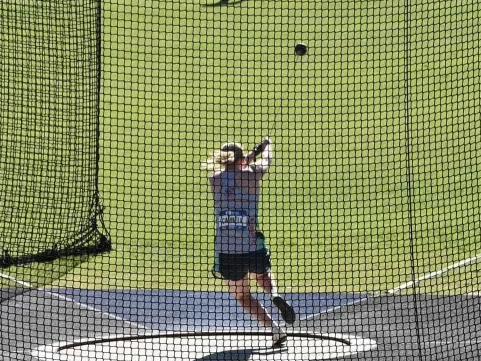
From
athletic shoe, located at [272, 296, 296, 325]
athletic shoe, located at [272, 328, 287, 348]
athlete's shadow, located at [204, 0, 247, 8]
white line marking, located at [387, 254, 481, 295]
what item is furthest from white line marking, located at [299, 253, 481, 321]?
athlete's shadow, located at [204, 0, 247, 8]

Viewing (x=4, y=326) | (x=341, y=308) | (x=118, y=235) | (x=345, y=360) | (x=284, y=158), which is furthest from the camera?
(x=284, y=158)

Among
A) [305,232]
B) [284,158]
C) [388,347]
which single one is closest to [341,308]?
[388,347]

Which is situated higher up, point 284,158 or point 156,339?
point 284,158

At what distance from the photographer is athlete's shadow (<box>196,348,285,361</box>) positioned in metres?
7.82

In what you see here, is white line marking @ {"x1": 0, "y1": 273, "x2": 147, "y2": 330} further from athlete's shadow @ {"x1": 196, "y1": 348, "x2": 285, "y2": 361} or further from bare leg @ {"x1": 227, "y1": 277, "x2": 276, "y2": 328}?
bare leg @ {"x1": 227, "y1": 277, "x2": 276, "y2": 328}

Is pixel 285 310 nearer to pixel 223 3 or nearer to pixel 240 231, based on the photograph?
pixel 240 231

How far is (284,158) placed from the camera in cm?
1159

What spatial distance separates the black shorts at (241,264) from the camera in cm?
793

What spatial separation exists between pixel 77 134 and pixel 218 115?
97.0 inches

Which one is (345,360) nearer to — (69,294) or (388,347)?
(388,347)

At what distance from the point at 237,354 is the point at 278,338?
0.35 m

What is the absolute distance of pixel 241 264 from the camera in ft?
26.0

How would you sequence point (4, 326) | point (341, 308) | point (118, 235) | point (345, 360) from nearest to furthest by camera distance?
point (345, 360) < point (4, 326) < point (341, 308) < point (118, 235)

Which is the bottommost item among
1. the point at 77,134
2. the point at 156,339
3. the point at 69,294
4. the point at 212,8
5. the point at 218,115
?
the point at 156,339
